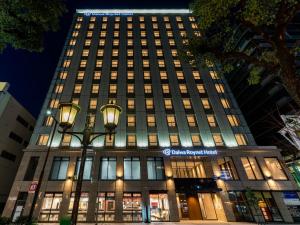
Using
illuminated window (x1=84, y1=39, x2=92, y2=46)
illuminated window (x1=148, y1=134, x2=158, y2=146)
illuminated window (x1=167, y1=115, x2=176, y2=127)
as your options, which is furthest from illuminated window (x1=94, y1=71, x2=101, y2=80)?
illuminated window (x1=148, y1=134, x2=158, y2=146)

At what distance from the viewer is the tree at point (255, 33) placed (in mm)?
5668

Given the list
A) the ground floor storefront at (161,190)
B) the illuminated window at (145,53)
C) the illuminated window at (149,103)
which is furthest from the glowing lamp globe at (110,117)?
the illuminated window at (145,53)

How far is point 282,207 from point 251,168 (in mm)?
4858

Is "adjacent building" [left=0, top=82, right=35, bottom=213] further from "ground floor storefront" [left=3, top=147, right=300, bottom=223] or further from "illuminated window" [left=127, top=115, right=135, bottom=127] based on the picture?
"illuminated window" [left=127, top=115, right=135, bottom=127]

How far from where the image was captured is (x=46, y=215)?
19.9 metres

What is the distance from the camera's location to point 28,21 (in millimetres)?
9023

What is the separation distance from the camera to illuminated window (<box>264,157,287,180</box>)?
22969 millimetres

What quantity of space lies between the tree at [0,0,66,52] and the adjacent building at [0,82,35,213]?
26.1 metres

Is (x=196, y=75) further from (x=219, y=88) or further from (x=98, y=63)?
(x=98, y=63)

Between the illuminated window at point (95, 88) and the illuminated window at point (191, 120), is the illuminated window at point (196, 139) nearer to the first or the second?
the illuminated window at point (191, 120)

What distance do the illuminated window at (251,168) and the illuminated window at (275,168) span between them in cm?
154

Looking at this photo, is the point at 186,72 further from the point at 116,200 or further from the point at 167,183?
the point at 116,200

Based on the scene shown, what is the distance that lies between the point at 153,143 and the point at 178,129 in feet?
13.7

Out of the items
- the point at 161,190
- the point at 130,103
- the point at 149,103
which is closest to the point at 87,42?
the point at 130,103
